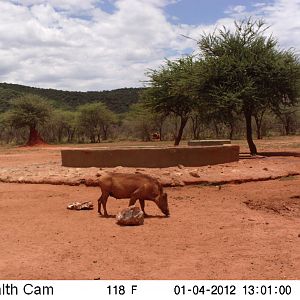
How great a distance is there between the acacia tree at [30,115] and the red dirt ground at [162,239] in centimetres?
3841

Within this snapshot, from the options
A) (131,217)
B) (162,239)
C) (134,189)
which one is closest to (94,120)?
(134,189)

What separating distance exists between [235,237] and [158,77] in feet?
72.0

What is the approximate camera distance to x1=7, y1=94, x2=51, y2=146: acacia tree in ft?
163

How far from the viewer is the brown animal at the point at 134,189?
31.9ft

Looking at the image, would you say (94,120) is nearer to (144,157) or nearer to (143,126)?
(143,126)

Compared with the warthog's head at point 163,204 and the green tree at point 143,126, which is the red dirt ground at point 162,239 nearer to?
the warthog's head at point 163,204

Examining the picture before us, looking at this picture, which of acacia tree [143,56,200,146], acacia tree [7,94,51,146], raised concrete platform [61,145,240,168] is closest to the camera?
raised concrete platform [61,145,240,168]

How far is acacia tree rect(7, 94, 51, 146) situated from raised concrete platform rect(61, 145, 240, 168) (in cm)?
3395

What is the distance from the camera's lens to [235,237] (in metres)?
7.98

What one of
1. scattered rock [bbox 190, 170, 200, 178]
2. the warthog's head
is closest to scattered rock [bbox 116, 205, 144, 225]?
the warthog's head

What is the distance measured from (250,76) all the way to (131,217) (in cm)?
1464

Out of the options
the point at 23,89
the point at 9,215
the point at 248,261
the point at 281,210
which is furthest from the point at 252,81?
the point at 23,89

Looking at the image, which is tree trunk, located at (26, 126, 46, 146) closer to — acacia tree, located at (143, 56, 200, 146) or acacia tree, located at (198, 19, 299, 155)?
acacia tree, located at (143, 56, 200, 146)

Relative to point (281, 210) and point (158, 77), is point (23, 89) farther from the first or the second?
point (281, 210)
